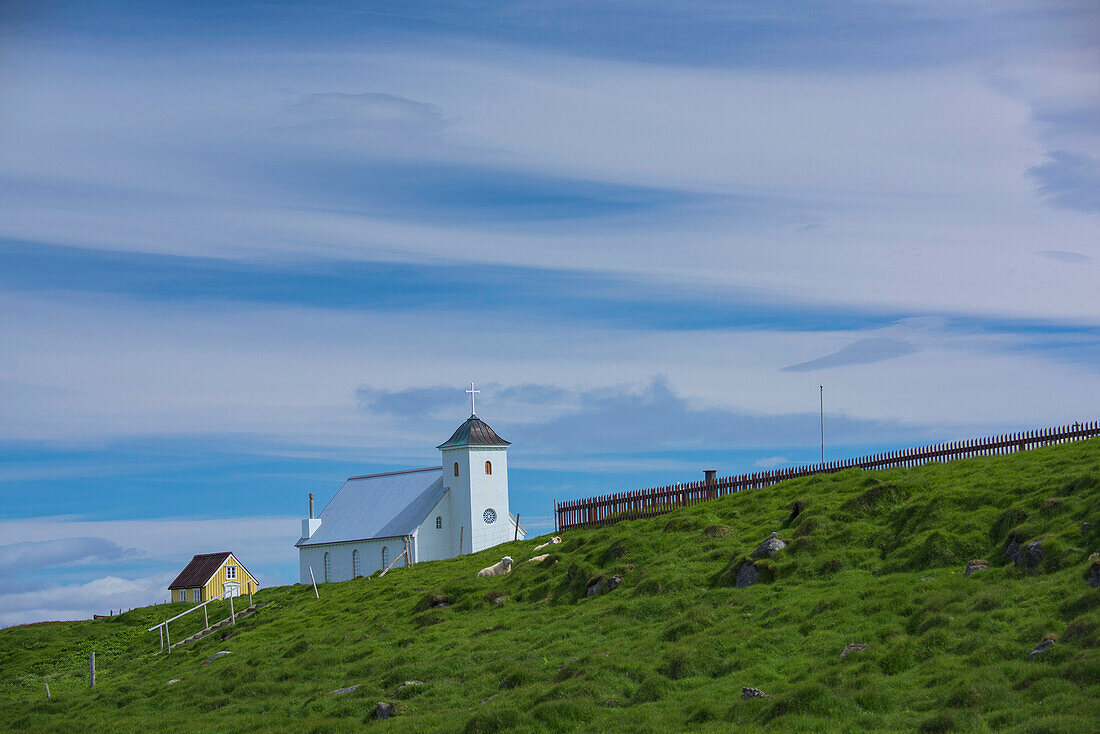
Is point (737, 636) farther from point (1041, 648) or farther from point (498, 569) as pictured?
point (498, 569)

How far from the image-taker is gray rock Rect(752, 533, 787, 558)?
29453mm

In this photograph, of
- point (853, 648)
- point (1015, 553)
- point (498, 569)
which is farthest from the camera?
point (498, 569)

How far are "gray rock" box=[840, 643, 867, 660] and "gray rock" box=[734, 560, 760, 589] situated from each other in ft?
22.7

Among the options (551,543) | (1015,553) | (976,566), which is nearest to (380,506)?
(551,543)

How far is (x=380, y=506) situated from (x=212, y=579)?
2773 cm

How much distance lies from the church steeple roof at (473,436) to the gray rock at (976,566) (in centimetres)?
4869

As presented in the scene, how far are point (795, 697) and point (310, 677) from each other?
18.8 meters

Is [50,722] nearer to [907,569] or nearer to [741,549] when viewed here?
[741,549]

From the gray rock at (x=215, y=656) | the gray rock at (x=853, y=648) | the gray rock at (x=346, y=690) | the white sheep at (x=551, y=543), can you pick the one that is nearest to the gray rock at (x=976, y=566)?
the gray rock at (x=853, y=648)

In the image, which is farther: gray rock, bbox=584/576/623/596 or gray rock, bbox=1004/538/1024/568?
gray rock, bbox=584/576/623/596

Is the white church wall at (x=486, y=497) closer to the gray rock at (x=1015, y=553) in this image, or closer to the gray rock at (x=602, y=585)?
the gray rock at (x=602, y=585)

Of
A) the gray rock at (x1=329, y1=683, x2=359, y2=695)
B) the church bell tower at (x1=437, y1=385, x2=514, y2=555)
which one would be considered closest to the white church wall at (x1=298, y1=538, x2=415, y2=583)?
the church bell tower at (x1=437, y1=385, x2=514, y2=555)

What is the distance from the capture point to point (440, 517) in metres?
70.6

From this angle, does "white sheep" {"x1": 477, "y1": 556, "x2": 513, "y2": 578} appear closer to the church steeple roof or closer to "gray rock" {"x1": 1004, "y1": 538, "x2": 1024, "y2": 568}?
"gray rock" {"x1": 1004, "y1": 538, "x2": 1024, "y2": 568}
